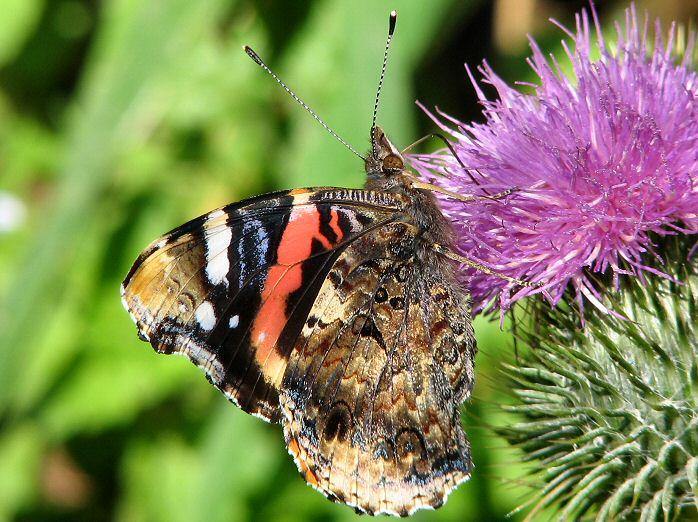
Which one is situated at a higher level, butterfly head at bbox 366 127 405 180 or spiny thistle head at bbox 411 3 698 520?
butterfly head at bbox 366 127 405 180

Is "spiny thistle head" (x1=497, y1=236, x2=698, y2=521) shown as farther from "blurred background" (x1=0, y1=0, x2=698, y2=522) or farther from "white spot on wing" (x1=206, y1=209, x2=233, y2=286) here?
"blurred background" (x1=0, y1=0, x2=698, y2=522)

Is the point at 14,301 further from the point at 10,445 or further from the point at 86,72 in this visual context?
the point at 86,72

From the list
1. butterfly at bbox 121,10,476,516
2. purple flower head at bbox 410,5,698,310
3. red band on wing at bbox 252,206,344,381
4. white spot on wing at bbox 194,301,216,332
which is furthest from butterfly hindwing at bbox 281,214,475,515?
white spot on wing at bbox 194,301,216,332

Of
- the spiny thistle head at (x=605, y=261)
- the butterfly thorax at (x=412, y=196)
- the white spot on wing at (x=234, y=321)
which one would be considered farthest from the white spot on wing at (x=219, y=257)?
the spiny thistle head at (x=605, y=261)

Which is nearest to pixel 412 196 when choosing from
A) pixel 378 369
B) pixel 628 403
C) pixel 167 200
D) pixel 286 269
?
pixel 286 269

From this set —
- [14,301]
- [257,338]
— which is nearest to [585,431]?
[257,338]

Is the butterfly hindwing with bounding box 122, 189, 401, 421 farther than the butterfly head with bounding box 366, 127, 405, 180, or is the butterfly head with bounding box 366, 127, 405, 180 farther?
the butterfly head with bounding box 366, 127, 405, 180
